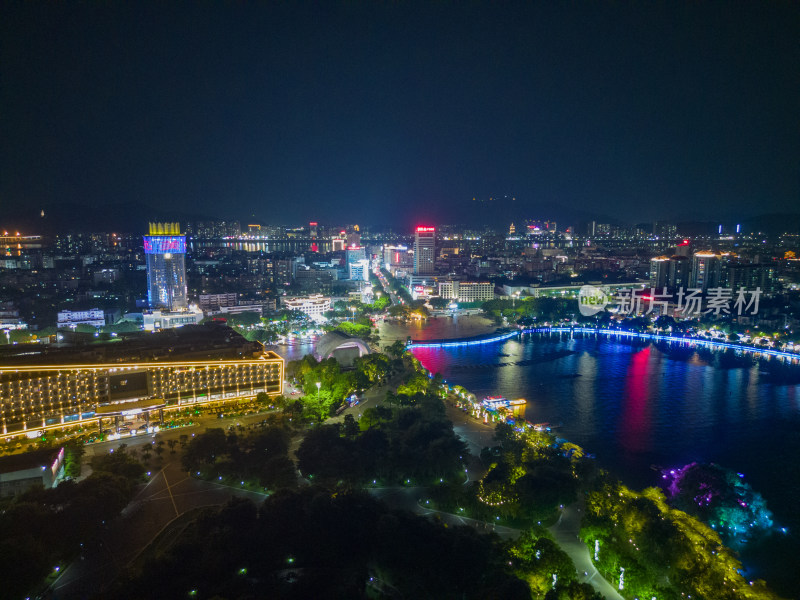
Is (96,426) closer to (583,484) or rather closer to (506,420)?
(506,420)

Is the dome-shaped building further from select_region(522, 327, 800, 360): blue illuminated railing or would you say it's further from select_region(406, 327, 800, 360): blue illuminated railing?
select_region(522, 327, 800, 360): blue illuminated railing

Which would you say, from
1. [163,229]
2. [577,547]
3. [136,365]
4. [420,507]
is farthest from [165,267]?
[577,547]

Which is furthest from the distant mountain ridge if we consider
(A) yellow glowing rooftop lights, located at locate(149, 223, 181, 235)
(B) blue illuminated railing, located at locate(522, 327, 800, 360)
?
(B) blue illuminated railing, located at locate(522, 327, 800, 360)

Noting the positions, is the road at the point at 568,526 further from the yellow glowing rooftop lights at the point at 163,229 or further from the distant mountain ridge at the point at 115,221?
the distant mountain ridge at the point at 115,221

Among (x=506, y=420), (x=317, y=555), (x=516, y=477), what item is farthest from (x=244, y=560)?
(x=506, y=420)

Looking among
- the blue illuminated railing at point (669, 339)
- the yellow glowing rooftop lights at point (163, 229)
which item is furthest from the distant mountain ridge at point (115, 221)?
the blue illuminated railing at point (669, 339)

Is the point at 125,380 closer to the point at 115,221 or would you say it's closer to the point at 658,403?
the point at 658,403

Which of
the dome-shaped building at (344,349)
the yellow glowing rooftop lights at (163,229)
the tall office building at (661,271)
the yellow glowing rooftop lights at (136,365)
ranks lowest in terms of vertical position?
the dome-shaped building at (344,349)
